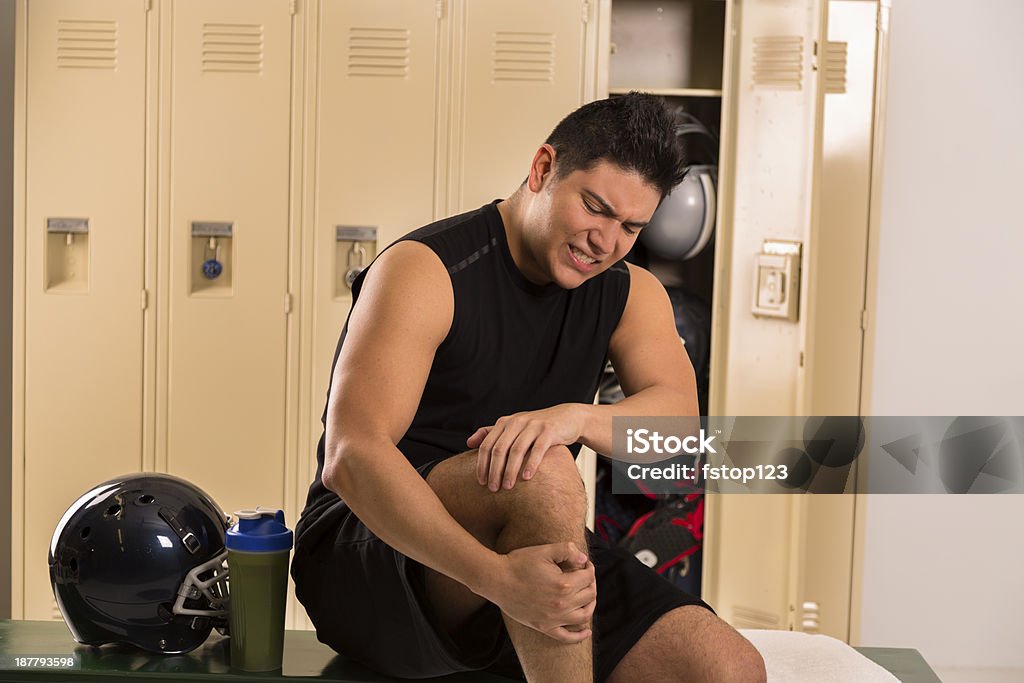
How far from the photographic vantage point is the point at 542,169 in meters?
1.82

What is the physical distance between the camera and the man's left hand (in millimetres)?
1519

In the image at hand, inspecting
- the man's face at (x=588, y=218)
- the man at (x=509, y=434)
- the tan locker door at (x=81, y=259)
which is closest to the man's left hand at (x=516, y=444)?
the man at (x=509, y=434)

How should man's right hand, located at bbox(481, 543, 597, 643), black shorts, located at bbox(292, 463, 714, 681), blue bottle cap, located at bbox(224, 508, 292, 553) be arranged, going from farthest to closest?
1. blue bottle cap, located at bbox(224, 508, 292, 553)
2. black shorts, located at bbox(292, 463, 714, 681)
3. man's right hand, located at bbox(481, 543, 597, 643)

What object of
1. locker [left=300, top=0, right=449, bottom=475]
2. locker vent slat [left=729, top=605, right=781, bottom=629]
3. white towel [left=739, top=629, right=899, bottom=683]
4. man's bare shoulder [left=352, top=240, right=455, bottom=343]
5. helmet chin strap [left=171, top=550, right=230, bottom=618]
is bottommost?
locker vent slat [left=729, top=605, right=781, bottom=629]

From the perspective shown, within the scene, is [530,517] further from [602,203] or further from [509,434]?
[602,203]

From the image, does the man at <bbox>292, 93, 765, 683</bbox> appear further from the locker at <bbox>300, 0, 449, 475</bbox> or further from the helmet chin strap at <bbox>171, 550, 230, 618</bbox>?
the locker at <bbox>300, 0, 449, 475</bbox>

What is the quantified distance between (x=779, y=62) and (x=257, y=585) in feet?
7.73

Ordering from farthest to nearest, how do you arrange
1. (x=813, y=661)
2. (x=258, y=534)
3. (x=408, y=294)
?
(x=813, y=661) < (x=258, y=534) < (x=408, y=294)

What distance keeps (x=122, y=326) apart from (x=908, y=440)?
276cm

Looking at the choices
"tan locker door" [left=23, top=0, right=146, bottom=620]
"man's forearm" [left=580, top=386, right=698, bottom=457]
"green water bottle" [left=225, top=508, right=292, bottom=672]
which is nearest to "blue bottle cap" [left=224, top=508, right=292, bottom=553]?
"green water bottle" [left=225, top=508, right=292, bottom=672]

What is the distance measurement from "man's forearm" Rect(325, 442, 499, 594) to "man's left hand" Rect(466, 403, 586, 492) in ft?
0.29

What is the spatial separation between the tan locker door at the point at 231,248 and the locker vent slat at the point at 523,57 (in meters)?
0.67

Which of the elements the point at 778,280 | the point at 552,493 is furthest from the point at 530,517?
the point at 778,280

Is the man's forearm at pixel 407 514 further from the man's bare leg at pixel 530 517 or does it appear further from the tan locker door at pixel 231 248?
the tan locker door at pixel 231 248
